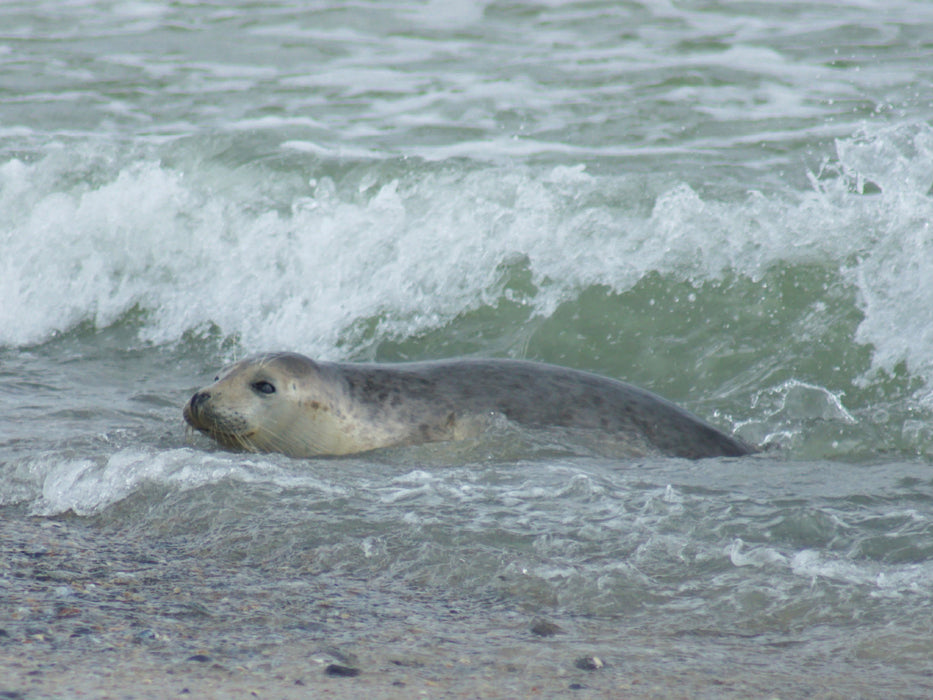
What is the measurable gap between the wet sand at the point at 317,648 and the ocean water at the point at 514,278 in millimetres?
73

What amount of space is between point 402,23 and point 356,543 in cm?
859

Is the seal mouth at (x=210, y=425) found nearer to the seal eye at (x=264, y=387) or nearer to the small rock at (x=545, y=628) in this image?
the seal eye at (x=264, y=387)

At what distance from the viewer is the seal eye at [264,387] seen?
4828 millimetres

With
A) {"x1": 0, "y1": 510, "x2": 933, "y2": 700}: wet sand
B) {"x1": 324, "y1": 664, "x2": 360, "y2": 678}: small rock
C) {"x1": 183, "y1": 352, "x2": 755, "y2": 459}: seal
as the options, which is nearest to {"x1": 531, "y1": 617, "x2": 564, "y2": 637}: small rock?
{"x1": 0, "y1": 510, "x2": 933, "y2": 700}: wet sand

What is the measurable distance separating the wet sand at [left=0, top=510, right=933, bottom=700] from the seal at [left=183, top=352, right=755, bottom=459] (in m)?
1.45

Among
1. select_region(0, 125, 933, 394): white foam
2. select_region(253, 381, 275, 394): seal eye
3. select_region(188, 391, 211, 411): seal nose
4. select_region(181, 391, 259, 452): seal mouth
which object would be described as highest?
select_region(0, 125, 933, 394): white foam

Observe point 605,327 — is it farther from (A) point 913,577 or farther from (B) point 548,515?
(A) point 913,577

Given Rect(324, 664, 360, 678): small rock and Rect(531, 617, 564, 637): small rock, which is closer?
Rect(324, 664, 360, 678): small rock

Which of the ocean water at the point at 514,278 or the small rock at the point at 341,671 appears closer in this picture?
the small rock at the point at 341,671

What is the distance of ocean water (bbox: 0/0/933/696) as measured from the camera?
3404mm

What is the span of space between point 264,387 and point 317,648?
219 centimetres

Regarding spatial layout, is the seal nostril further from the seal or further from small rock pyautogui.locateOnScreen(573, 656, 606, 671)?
small rock pyautogui.locateOnScreen(573, 656, 606, 671)

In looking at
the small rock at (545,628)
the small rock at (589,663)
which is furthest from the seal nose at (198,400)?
the small rock at (589,663)

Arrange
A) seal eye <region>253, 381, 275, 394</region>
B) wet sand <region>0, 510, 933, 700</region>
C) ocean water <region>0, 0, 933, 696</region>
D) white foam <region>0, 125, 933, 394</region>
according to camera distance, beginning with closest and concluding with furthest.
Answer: wet sand <region>0, 510, 933, 700</region>, ocean water <region>0, 0, 933, 696</region>, seal eye <region>253, 381, 275, 394</region>, white foam <region>0, 125, 933, 394</region>
